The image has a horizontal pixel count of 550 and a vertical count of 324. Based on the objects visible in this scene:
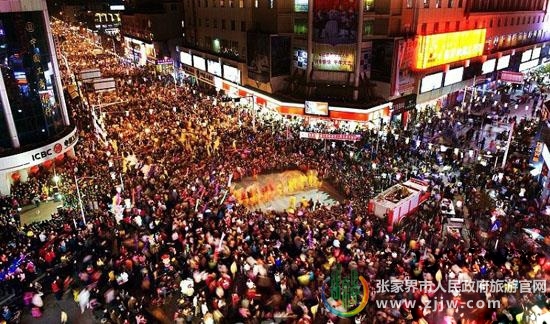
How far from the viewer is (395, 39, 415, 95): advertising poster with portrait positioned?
31359 mm

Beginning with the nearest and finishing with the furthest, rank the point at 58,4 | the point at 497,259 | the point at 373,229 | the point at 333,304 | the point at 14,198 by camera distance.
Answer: the point at 333,304, the point at 497,259, the point at 373,229, the point at 14,198, the point at 58,4

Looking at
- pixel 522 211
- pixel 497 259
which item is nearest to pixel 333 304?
pixel 497 259

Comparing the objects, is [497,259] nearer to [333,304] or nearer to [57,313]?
[333,304]

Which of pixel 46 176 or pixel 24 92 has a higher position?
pixel 24 92

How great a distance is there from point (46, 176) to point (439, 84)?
3306 cm

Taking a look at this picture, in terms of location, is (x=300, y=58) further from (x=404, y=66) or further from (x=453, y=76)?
(x=453, y=76)

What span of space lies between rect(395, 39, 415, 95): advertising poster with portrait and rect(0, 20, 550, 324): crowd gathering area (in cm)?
651

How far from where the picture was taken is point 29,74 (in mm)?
22250

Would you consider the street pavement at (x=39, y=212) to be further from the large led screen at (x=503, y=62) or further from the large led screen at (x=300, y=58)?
the large led screen at (x=503, y=62)

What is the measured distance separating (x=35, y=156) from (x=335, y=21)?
2330 cm

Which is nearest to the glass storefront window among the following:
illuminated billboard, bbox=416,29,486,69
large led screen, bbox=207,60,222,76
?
large led screen, bbox=207,60,222,76

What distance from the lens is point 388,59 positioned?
31.8 metres

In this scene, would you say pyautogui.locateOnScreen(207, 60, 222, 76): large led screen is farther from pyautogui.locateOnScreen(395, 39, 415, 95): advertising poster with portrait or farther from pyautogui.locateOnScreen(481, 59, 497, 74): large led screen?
pyautogui.locateOnScreen(481, 59, 497, 74): large led screen

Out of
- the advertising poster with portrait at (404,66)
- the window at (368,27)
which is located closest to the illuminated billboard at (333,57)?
the window at (368,27)
